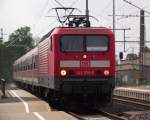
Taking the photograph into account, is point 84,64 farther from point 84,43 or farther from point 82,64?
point 84,43

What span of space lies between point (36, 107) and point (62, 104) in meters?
1.05

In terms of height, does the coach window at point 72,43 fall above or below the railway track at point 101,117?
above

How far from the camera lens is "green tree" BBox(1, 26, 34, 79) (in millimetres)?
97750

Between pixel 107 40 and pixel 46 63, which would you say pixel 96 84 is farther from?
pixel 46 63

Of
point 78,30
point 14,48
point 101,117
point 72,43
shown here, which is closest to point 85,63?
point 72,43

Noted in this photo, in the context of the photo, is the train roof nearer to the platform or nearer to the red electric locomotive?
the red electric locomotive

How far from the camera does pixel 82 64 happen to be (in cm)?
2055

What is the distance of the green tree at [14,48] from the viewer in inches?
3848

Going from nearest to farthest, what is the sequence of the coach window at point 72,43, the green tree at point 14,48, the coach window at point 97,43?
the coach window at point 72,43
the coach window at point 97,43
the green tree at point 14,48

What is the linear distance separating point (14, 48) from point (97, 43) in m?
87.3

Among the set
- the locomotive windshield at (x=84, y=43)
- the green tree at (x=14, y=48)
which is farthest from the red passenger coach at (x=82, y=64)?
the green tree at (x=14, y=48)

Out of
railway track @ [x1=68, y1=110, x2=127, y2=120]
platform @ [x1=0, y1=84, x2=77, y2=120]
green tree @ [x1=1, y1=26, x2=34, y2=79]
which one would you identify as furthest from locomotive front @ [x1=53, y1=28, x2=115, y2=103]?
green tree @ [x1=1, y1=26, x2=34, y2=79]

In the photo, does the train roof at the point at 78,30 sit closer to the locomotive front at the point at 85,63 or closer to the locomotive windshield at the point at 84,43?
the locomotive front at the point at 85,63

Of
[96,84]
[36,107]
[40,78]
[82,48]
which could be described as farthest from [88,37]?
[40,78]
